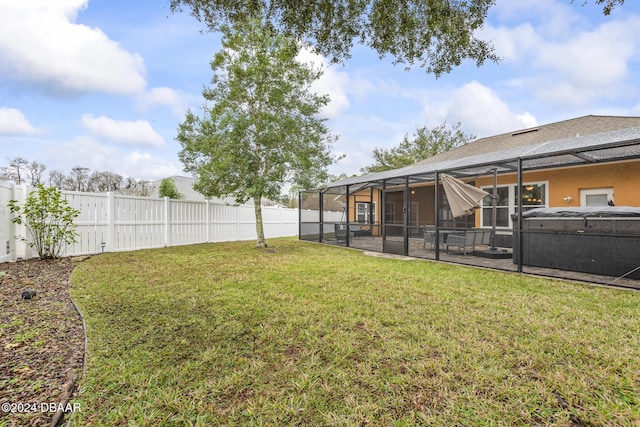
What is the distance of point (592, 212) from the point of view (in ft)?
18.4

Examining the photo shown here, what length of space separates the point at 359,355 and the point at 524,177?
1147cm

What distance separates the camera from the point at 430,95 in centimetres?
1431

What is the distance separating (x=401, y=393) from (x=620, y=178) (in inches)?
430

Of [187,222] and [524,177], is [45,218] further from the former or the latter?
[524,177]

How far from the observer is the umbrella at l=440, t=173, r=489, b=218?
7754 mm

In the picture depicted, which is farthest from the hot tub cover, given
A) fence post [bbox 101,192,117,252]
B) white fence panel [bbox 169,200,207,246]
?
fence post [bbox 101,192,117,252]

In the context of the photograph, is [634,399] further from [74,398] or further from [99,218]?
[99,218]

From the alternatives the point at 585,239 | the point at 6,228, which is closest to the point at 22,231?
the point at 6,228

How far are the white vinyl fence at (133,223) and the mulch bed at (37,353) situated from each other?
2.75 meters

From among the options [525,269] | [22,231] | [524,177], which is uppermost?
[524,177]

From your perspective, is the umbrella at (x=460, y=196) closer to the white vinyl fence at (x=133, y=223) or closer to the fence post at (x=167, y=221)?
the white vinyl fence at (x=133, y=223)

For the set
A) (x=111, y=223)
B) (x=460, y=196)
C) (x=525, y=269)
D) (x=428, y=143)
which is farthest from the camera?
(x=428, y=143)

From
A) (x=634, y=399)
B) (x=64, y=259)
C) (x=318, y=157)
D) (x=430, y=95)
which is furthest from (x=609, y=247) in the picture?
(x=64, y=259)

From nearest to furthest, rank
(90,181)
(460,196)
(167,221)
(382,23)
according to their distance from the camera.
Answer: (382,23) < (460,196) < (167,221) < (90,181)
